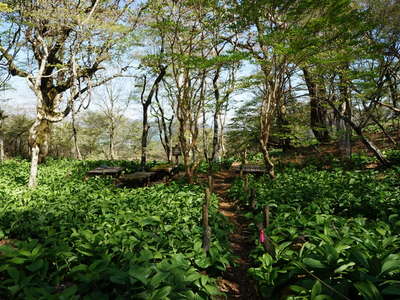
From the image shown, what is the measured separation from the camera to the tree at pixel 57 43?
8.47m

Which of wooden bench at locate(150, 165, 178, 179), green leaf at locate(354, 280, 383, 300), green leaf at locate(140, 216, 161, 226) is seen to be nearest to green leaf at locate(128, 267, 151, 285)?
green leaf at locate(140, 216, 161, 226)

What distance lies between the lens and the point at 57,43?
1245cm

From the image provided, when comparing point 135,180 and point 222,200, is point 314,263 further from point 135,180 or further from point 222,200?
point 135,180

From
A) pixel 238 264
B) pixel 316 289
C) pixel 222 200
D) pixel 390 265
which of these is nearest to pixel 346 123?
pixel 222 200

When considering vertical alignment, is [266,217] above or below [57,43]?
below

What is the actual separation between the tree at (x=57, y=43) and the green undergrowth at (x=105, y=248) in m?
3.93

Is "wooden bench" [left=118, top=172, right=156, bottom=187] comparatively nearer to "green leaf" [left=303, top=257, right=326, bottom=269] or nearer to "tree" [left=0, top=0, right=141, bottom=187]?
"tree" [left=0, top=0, right=141, bottom=187]

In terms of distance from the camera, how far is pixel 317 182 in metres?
7.91

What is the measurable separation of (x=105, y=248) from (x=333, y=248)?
2.80 metres

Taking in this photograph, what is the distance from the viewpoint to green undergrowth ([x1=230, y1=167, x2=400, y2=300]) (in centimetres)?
236

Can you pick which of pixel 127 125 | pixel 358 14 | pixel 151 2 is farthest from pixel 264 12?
pixel 127 125

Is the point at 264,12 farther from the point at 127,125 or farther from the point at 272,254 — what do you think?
the point at 127,125

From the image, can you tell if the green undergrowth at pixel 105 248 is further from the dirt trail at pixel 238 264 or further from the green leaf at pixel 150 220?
the dirt trail at pixel 238 264

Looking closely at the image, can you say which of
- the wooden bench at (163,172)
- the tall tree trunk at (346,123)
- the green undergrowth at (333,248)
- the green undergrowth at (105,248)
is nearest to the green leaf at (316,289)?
the green undergrowth at (333,248)
